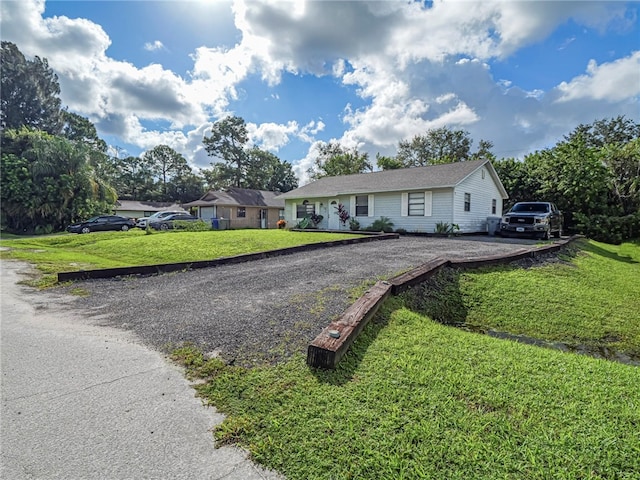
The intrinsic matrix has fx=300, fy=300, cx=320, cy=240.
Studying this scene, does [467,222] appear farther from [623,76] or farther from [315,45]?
[315,45]

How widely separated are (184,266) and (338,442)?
638 centimetres

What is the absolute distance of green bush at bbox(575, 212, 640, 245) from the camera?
14516 mm

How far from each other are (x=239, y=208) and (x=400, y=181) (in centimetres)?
1762

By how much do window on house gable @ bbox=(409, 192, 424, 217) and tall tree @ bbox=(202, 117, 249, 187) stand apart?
31.8 meters

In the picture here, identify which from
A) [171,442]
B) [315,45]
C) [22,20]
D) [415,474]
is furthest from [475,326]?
[22,20]

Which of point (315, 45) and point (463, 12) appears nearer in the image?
point (463, 12)

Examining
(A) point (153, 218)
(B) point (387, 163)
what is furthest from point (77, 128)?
(B) point (387, 163)

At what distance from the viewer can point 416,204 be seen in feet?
50.7

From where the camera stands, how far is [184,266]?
7.18m

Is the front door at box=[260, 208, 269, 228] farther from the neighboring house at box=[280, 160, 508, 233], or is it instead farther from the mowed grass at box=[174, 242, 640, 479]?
the mowed grass at box=[174, 242, 640, 479]

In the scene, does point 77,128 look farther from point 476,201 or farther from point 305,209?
point 476,201

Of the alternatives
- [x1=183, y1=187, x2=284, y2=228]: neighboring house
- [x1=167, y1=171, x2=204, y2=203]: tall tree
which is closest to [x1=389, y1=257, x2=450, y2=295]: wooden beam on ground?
[x1=183, y1=187, x2=284, y2=228]: neighboring house

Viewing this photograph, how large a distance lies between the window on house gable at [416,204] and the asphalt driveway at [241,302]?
780cm

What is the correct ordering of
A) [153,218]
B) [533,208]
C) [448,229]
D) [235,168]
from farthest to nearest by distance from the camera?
[235,168], [153,218], [448,229], [533,208]
